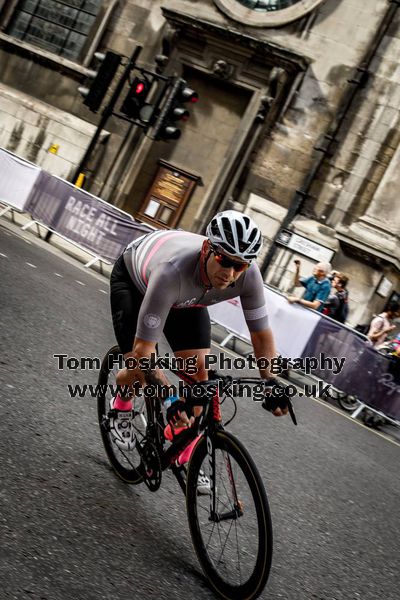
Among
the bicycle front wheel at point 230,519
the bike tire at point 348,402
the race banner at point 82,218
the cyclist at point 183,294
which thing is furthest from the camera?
the race banner at point 82,218

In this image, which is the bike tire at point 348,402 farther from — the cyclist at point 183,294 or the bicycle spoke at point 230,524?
the bicycle spoke at point 230,524

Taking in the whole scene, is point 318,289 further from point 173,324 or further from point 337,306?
point 173,324

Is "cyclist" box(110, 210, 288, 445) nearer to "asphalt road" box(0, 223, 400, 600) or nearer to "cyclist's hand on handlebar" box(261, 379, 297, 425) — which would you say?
"cyclist's hand on handlebar" box(261, 379, 297, 425)

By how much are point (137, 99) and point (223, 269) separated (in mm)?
13463

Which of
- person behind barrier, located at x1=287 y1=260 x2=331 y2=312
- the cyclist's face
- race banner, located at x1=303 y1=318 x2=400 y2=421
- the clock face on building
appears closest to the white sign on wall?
the clock face on building

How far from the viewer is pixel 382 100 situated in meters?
19.6

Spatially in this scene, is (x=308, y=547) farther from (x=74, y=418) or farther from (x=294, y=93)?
(x=294, y=93)

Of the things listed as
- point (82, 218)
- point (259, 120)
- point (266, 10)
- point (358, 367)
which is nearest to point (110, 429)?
point (358, 367)

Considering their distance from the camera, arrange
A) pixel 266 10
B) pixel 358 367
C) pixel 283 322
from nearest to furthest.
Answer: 1. pixel 358 367
2. pixel 283 322
3. pixel 266 10

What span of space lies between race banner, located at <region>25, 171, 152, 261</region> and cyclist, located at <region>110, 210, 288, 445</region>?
32.7 feet

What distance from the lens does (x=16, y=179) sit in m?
15.9

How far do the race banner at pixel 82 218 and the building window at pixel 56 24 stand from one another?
973 cm

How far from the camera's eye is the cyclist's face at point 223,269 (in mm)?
3629

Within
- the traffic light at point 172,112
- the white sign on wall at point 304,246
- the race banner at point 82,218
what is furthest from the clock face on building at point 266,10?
the race banner at point 82,218
